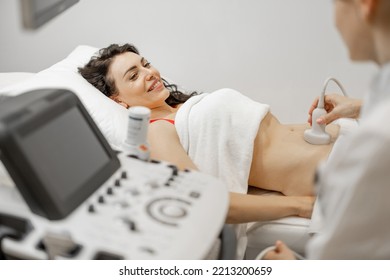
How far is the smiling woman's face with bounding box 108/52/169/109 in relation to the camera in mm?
1938

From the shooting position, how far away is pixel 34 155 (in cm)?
98

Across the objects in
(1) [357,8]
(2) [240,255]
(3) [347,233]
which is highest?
(1) [357,8]

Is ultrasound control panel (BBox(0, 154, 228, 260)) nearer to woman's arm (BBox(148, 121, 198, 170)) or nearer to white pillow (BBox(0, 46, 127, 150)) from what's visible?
woman's arm (BBox(148, 121, 198, 170))

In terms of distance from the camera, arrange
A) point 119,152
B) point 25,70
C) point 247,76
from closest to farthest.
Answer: point 119,152 < point 247,76 < point 25,70

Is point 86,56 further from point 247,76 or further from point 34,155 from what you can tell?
point 34,155

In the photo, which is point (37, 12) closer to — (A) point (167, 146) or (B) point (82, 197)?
(B) point (82, 197)

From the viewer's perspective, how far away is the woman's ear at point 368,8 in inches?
30.8

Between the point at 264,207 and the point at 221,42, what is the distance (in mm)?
1116

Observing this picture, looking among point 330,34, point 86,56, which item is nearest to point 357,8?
point 330,34

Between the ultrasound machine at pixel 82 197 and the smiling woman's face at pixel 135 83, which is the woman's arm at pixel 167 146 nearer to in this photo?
the smiling woman's face at pixel 135 83

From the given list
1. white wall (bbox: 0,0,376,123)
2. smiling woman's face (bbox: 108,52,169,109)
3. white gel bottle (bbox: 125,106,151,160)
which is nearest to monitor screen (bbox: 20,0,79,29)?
white gel bottle (bbox: 125,106,151,160)

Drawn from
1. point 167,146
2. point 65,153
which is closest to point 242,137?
point 167,146
